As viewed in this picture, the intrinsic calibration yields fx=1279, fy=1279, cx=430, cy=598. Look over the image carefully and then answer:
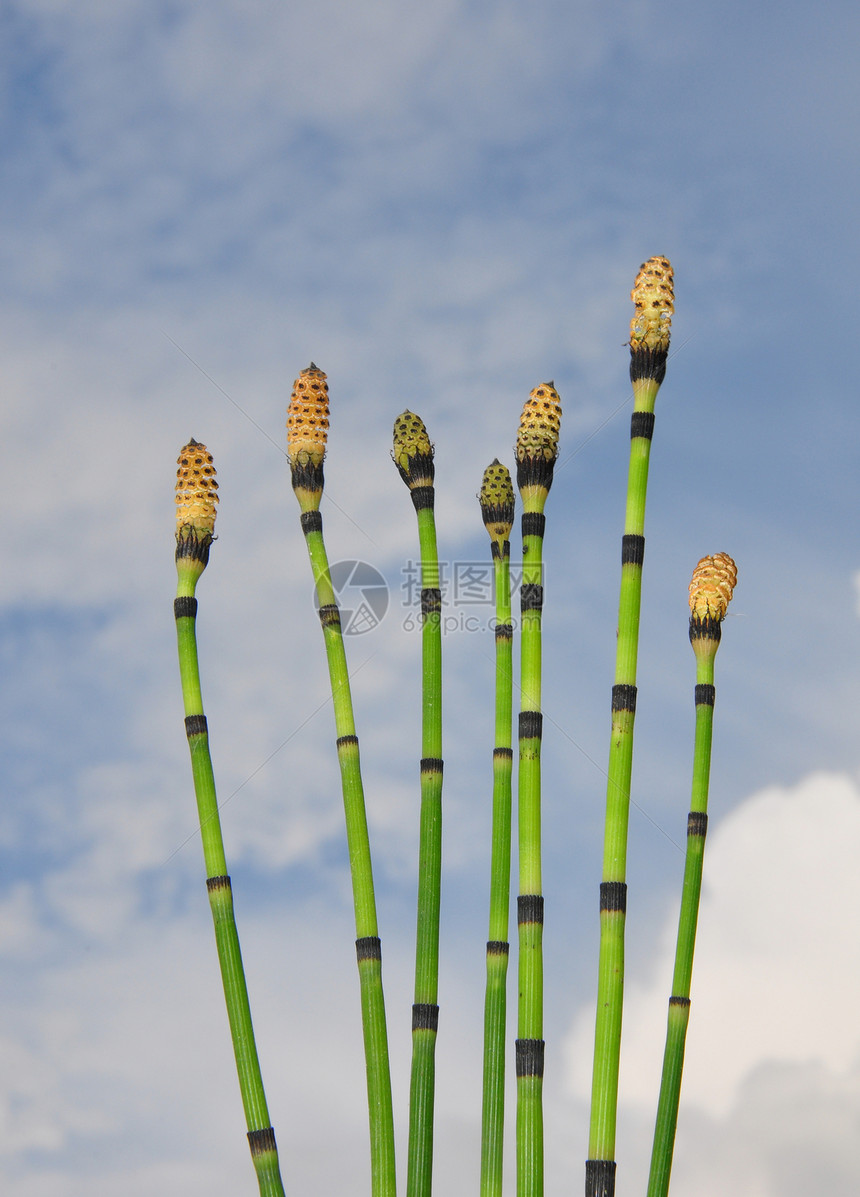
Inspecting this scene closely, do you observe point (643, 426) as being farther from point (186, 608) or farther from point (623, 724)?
point (186, 608)

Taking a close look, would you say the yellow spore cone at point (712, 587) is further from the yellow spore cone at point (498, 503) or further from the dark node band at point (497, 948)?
the dark node band at point (497, 948)

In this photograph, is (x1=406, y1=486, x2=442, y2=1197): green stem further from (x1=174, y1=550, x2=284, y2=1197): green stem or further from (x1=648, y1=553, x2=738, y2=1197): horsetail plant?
(x1=648, y1=553, x2=738, y2=1197): horsetail plant

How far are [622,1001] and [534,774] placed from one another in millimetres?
898

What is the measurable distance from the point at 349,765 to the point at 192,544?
1.19m

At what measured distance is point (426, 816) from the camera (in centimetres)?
524

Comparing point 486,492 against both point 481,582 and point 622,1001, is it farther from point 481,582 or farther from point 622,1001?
point 622,1001

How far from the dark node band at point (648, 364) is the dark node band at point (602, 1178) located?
2.96 meters

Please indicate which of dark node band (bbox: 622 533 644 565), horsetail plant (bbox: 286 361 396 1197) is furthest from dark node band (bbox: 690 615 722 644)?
horsetail plant (bbox: 286 361 396 1197)

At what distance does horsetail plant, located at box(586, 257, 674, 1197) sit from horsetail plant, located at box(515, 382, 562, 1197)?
0.23m

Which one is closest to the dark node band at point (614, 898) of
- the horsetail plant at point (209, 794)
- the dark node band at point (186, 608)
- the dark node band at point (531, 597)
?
the dark node band at point (531, 597)

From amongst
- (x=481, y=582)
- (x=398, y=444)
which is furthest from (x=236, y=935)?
(x=398, y=444)

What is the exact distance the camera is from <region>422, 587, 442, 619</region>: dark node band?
5516 mm

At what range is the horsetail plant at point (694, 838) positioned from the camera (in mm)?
5102

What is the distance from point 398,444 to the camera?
568 centimetres
